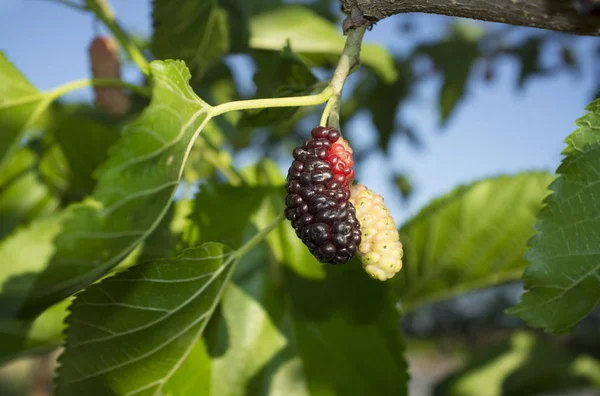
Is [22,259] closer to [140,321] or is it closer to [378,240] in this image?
[140,321]

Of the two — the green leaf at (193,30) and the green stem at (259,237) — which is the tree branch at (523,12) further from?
the green leaf at (193,30)

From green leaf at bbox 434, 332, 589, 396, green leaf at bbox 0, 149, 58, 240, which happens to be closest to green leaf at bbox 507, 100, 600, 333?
green leaf at bbox 0, 149, 58, 240

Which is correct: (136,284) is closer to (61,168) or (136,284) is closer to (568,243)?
(568,243)

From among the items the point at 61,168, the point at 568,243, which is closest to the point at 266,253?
the point at 568,243

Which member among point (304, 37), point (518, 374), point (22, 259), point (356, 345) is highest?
point (304, 37)

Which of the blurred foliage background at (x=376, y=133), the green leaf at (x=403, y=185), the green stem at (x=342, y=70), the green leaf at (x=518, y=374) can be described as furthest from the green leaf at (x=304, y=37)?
the green leaf at (x=403, y=185)

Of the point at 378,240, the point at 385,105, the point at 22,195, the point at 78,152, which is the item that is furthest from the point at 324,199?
the point at 385,105
